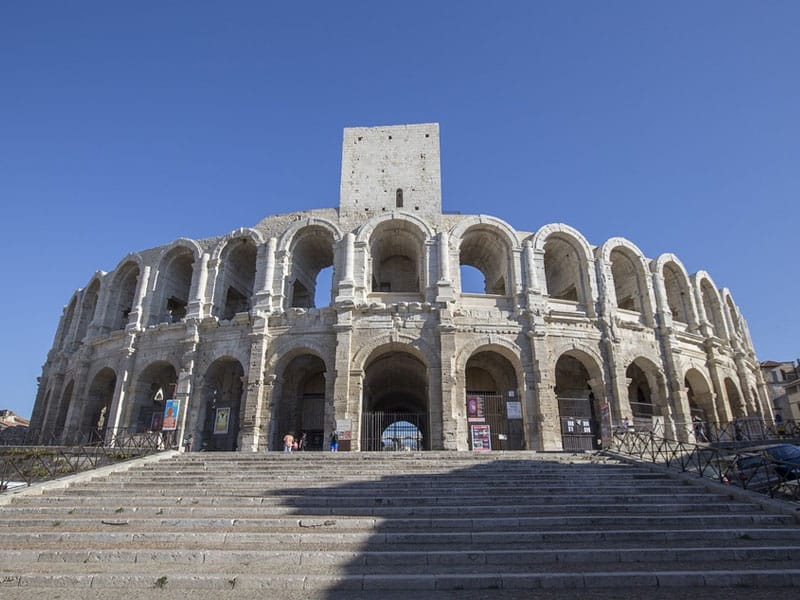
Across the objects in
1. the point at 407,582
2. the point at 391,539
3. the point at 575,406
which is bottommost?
the point at 407,582

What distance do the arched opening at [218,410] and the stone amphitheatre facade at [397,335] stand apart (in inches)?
3.5

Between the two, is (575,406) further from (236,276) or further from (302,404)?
(236,276)

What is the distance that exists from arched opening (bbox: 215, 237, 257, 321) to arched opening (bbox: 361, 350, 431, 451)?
7.47 meters

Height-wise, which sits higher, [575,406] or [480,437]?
[575,406]

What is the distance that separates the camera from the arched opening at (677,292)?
2397 cm

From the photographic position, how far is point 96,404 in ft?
77.7

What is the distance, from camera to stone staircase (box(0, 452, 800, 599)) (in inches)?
227

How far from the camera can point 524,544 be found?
7.24 metres

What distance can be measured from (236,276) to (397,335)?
32.7ft

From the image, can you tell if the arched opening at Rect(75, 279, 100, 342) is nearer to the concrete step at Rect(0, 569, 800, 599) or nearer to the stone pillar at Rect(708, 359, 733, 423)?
the concrete step at Rect(0, 569, 800, 599)

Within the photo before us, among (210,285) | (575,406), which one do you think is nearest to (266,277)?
(210,285)

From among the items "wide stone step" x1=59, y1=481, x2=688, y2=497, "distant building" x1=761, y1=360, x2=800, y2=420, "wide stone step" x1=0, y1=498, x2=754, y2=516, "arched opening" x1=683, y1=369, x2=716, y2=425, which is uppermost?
"distant building" x1=761, y1=360, x2=800, y2=420

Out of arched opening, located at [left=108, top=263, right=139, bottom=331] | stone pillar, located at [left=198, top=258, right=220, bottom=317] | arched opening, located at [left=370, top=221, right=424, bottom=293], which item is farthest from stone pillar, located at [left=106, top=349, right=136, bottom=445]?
arched opening, located at [left=370, top=221, right=424, bottom=293]

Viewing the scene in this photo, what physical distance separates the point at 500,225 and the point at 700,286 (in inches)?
495
